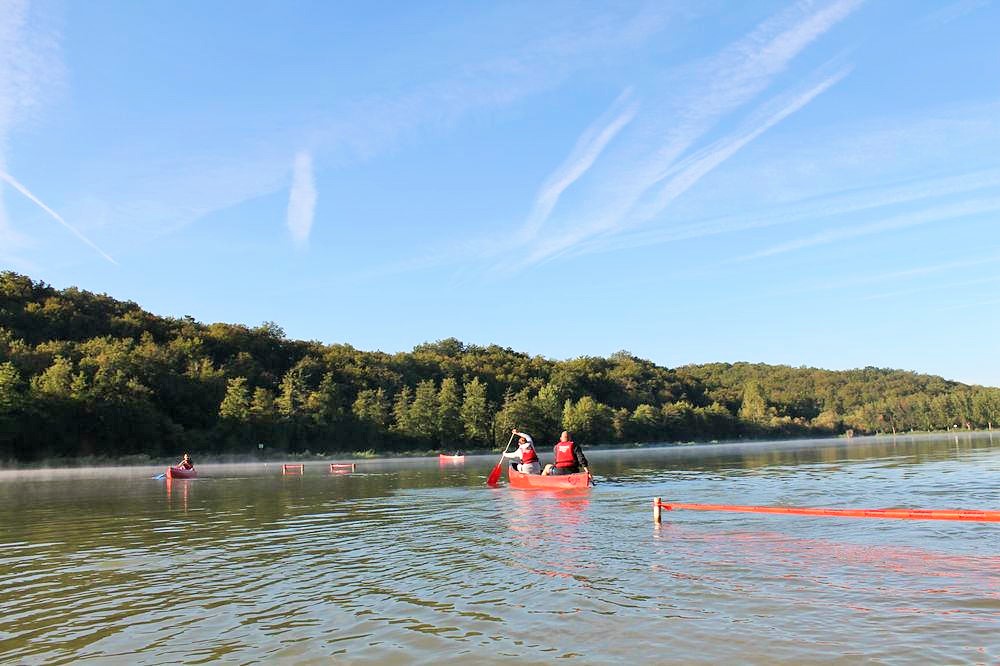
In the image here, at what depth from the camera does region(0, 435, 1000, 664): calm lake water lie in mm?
8484

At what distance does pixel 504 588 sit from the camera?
1164 centimetres

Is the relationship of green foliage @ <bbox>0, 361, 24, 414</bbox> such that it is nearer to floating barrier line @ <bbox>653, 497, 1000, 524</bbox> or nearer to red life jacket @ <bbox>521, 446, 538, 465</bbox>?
red life jacket @ <bbox>521, 446, 538, 465</bbox>

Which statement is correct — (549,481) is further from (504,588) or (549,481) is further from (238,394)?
(238,394)

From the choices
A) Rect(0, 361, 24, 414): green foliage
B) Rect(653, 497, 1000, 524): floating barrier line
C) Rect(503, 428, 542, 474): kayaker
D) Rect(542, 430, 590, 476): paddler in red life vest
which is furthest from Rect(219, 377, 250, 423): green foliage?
Rect(653, 497, 1000, 524): floating barrier line

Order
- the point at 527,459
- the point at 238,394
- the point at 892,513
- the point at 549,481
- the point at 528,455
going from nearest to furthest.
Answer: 1. the point at 892,513
2. the point at 549,481
3. the point at 527,459
4. the point at 528,455
5. the point at 238,394

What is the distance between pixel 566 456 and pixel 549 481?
1.50 m

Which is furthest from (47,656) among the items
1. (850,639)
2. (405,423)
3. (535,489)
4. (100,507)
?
(405,423)

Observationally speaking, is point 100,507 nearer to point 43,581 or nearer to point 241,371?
point 43,581

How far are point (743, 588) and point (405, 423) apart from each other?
352 feet

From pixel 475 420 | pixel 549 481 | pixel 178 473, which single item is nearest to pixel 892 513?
pixel 549 481

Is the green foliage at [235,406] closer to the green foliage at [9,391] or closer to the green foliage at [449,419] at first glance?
the green foliage at [9,391]

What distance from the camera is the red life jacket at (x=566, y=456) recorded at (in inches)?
1275

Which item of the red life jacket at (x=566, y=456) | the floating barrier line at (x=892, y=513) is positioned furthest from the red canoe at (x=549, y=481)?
the floating barrier line at (x=892, y=513)

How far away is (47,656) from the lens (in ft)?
27.7
